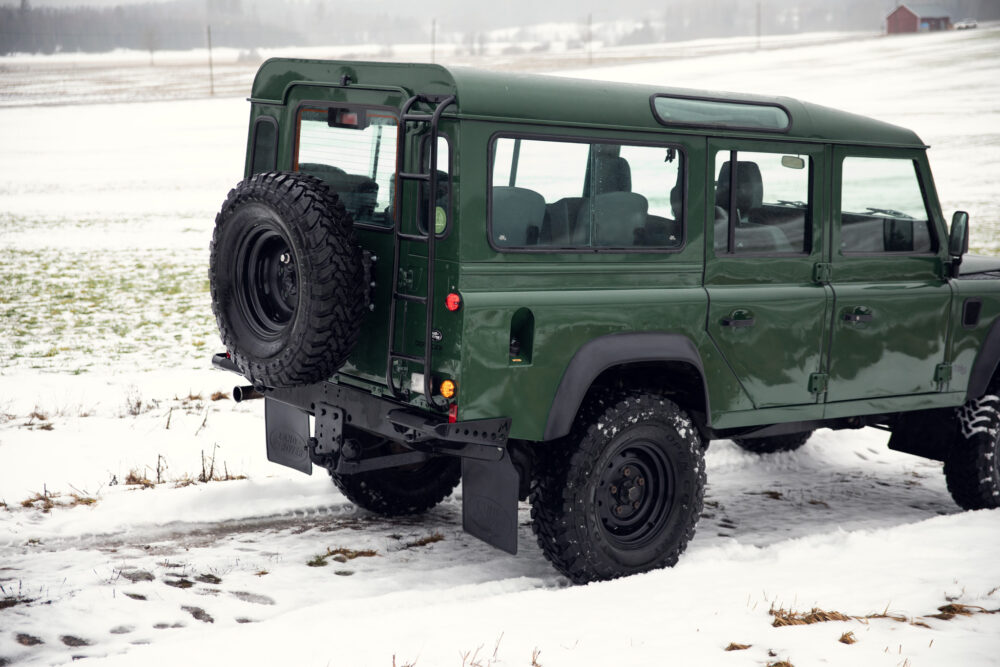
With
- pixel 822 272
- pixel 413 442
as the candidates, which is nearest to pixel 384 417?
pixel 413 442

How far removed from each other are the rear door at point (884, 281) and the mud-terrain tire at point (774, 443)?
66.9 inches

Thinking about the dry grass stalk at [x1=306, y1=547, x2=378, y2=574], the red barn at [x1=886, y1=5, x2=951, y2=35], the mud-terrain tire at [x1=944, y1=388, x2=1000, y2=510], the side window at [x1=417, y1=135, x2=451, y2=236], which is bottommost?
the dry grass stalk at [x1=306, y1=547, x2=378, y2=574]

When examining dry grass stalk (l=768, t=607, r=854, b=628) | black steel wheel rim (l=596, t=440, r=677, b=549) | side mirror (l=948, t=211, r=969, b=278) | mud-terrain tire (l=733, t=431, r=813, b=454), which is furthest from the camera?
mud-terrain tire (l=733, t=431, r=813, b=454)

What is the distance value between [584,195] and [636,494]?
1496mm

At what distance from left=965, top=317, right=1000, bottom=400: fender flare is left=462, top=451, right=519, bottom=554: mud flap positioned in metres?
3.15

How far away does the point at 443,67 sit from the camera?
4.55 metres

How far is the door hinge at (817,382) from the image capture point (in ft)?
18.7

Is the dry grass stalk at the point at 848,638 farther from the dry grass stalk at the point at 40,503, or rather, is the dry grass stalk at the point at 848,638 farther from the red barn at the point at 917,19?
the red barn at the point at 917,19

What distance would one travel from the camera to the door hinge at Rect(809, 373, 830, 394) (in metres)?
5.71

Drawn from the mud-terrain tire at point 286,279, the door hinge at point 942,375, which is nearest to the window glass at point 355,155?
the mud-terrain tire at point 286,279

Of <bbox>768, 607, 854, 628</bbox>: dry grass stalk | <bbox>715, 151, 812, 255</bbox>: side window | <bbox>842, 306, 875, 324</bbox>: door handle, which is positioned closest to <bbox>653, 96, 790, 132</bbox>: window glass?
<bbox>715, 151, 812, 255</bbox>: side window

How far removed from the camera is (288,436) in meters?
5.71

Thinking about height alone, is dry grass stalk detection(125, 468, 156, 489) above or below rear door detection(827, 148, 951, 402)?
below

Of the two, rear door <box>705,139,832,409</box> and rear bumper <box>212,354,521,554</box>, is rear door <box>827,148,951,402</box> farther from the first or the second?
rear bumper <box>212,354,521,554</box>
